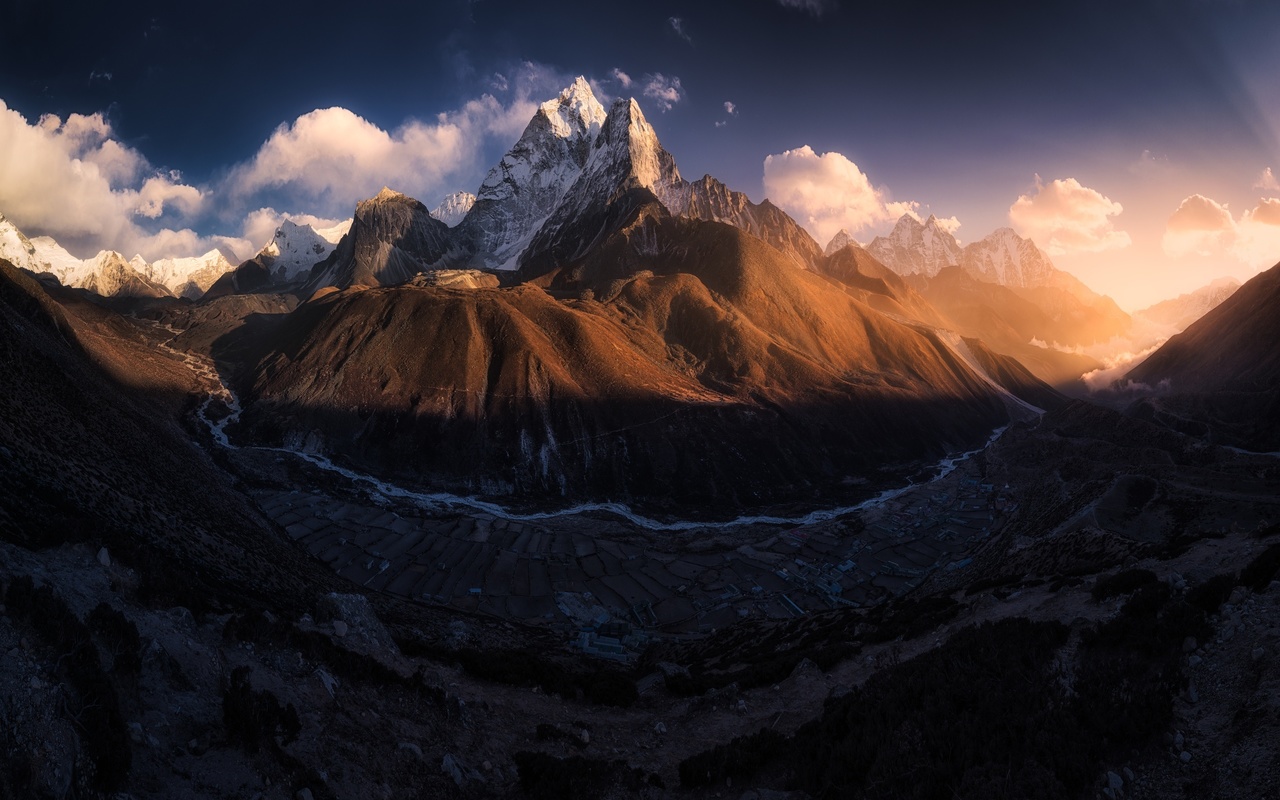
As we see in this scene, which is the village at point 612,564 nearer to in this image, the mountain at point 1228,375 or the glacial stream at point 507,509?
the glacial stream at point 507,509

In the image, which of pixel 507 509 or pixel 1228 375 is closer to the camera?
pixel 507 509

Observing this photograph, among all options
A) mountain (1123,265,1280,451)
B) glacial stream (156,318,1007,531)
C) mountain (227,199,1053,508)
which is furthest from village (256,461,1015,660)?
mountain (1123,265,1280,451)

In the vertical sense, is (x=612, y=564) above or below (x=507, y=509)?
below

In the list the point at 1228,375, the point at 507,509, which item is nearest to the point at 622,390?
the point at 507,509

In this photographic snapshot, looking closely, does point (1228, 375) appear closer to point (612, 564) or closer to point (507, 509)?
point (612, 564)

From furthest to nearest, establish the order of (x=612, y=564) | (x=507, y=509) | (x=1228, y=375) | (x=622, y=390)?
(x=1228, y=375)
(x=622, y=390)
(x=507, y=509)
(x=612, y=564)

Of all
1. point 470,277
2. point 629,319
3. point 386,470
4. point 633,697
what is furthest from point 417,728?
point 470,277

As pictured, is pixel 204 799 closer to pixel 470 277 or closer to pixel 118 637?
pixel 118 637
